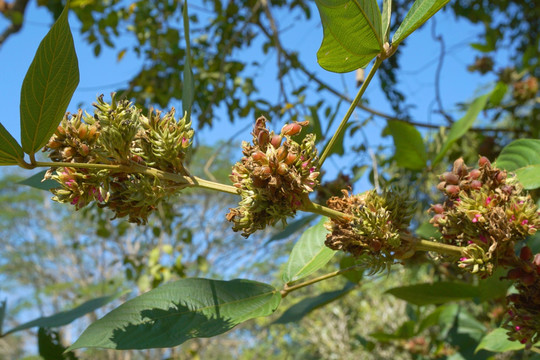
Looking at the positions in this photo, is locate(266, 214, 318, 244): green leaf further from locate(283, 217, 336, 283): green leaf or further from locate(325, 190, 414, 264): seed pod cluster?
locate(325, 190, 414, 264): seed pod cluster

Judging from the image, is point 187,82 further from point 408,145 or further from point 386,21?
point 408,145


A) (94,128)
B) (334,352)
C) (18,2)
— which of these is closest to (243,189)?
(94,128)

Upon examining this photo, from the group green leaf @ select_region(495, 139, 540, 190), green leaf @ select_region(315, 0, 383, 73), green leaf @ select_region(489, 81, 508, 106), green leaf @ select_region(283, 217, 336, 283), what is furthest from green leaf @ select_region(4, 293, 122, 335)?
green leaf @ select_region(489, 81, 508, 106)

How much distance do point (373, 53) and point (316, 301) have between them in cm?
97

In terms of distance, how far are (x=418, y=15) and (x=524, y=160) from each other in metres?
0.62

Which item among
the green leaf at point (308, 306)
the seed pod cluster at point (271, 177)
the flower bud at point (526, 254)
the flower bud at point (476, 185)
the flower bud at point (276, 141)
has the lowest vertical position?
the flower bud at point (526, 254)

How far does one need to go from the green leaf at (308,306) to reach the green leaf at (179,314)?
55 cm

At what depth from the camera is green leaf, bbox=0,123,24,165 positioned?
Result: 0.65m

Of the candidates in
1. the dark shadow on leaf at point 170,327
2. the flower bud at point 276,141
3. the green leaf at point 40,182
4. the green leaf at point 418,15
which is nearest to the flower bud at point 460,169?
the green leaf at point 418,15

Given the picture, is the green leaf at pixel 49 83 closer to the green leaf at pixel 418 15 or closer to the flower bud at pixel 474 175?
the green leaf at pixel 418 15

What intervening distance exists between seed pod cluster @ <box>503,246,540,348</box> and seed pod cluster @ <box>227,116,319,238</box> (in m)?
0.41

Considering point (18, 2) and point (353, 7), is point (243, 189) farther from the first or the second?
point (18, 2)

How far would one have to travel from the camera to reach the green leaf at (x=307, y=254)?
1044mm

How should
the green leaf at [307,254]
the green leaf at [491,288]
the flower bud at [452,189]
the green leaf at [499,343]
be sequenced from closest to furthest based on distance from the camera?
the flower bud at [452,189] < the green leaf at [307,254] < the green leaf at [499,343] < the green leaf at [491,288]
